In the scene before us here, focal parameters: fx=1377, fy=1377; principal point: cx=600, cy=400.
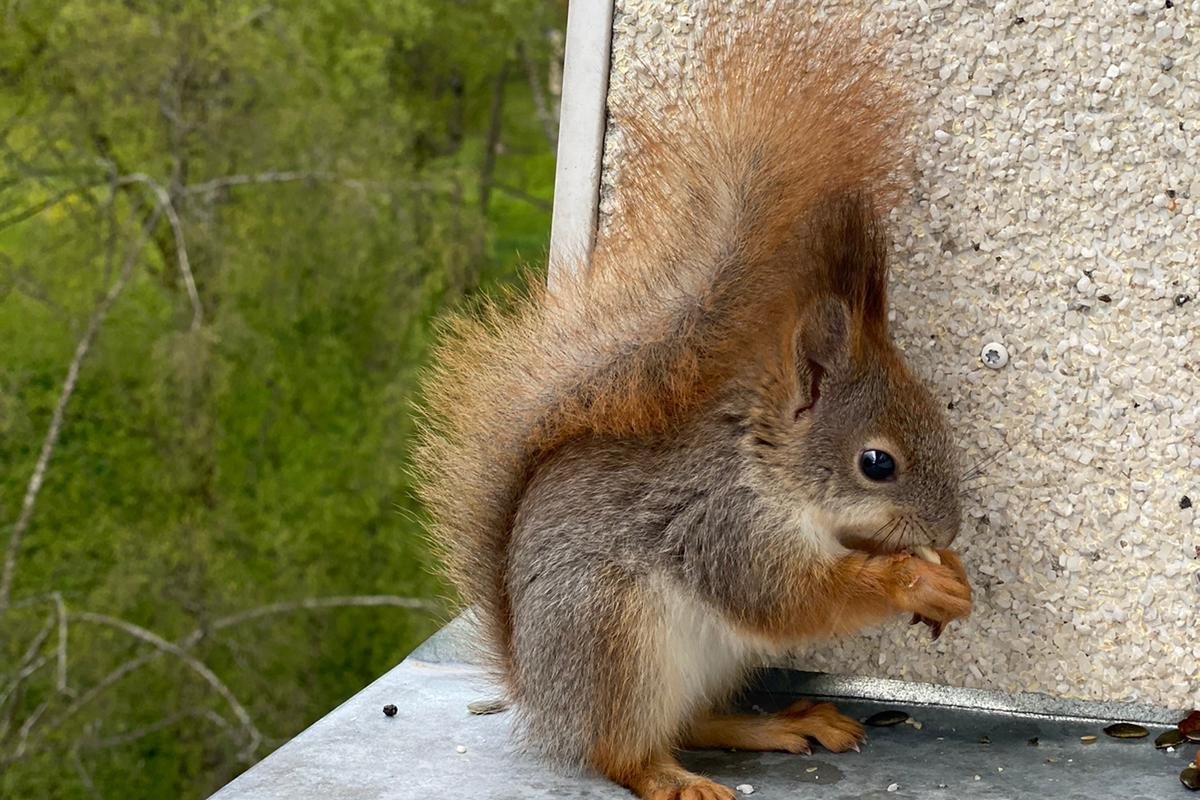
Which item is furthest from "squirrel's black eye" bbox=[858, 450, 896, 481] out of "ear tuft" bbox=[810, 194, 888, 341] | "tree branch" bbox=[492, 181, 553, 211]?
"tree branch" bbox=[492, 181, 553, 211]

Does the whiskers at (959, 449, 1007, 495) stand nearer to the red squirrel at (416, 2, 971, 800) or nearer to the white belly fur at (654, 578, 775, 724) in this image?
the red squirrel at (416, 2, 971, 800)

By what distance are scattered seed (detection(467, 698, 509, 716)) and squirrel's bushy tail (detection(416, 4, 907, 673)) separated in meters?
0.13

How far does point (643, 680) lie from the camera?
1.35 m

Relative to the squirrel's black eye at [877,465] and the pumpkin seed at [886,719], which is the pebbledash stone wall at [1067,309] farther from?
the squirrel's black eye at [877,465]

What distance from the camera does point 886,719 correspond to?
163cm

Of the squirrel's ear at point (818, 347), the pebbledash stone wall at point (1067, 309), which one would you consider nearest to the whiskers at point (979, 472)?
the pebbledash stone wall at point (1067, 309)

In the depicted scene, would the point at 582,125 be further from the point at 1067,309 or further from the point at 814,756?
the point at 814,756

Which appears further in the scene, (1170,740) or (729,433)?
(1170,740)

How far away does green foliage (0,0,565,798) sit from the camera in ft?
14.6

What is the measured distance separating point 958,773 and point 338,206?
137 inches

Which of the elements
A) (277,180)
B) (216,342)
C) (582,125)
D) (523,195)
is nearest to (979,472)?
(582,125)

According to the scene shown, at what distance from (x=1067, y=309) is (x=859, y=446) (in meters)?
0.35

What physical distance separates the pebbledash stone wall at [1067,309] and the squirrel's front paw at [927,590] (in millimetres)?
266

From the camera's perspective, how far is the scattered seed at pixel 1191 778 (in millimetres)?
1392
